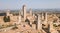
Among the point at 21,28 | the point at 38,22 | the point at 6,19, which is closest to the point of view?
the point at 21,28

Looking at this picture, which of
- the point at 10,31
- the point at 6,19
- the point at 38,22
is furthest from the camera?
the point at 6,19

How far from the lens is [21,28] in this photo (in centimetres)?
1638

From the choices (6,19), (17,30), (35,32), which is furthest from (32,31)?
(6,19)

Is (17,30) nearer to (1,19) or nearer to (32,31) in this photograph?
(32,31)

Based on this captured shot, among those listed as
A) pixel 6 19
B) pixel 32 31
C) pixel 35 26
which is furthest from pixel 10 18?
pixel 32 31

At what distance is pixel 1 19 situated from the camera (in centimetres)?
2488

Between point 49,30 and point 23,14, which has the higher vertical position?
point 23,14

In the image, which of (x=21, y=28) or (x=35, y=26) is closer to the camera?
(x=21, y=28)

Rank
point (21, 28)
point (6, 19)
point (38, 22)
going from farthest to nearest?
point (6, 19) < point (38, 22) < point (21, 28)

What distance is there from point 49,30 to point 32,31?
3520mm

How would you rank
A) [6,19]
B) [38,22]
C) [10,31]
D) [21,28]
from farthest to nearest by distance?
[6,19]
[38,22]
[21,28]
[10,31]

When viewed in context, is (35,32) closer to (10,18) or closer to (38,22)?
(38,22)

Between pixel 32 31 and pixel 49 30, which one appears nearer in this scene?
pixel 32 31

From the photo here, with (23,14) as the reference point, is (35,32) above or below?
below
